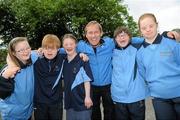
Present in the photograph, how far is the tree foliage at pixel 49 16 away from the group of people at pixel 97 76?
29.2 metres

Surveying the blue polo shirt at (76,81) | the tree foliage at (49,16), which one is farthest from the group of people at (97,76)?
the tree foliage at (49,16)

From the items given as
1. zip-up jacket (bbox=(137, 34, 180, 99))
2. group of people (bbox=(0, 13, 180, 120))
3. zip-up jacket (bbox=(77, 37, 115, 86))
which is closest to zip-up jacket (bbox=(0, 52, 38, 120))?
group of people (bbox=(0, 13, 180, 120))

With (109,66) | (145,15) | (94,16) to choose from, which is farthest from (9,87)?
(94,16)

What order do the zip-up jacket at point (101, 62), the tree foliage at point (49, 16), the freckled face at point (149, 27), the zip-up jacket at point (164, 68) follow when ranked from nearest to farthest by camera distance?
the zip-up jacket at point (164, 68)
the freckled face at point (149, 27)
the zip-up jacket at point (101, 62)
the tree foliage at point (49, 16)

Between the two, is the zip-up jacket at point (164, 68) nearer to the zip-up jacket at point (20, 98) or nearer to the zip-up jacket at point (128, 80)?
the zip-up jacket at point (128, 80)

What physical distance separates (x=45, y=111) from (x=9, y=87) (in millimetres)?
912

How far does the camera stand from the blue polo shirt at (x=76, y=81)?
20.6 ft

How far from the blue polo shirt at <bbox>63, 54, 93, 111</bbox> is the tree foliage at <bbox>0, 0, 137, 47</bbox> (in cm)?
2938

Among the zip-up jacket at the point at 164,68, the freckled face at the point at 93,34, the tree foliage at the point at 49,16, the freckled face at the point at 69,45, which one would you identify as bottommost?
the zip-up jacket at the point at 164,68

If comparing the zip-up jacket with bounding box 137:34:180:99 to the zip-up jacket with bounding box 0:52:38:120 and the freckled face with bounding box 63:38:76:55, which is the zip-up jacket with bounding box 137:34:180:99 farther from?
the zip-up jacket with bounding box 0:52:38:120

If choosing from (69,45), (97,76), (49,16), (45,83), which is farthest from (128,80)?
(49,16)

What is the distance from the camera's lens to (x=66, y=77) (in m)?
6.36

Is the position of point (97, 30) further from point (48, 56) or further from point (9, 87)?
point (9, 87)

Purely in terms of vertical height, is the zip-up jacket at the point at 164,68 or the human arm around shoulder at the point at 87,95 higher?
the zip-up jacket at the point at 164,68
